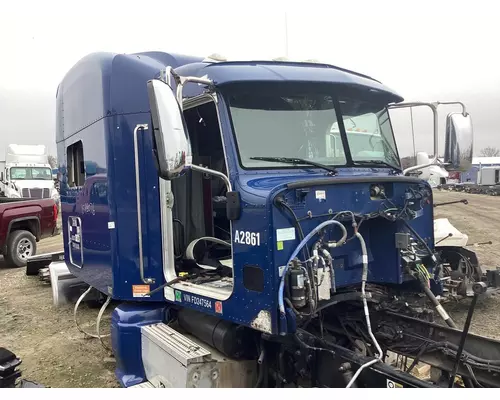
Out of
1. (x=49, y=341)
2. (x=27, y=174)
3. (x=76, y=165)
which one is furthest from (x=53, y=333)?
(x=27, y=174)

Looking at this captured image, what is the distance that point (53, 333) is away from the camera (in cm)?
641

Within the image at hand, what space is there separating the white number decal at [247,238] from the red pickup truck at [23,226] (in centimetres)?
935

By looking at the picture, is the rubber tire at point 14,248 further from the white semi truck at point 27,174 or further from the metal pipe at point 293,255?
the metal pipe at point 293,255

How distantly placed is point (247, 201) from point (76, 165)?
351cm

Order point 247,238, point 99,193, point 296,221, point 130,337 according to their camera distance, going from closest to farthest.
→ point 296,221 < point 247,238 < point 130,337 < point 99,193

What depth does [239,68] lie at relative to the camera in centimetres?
378

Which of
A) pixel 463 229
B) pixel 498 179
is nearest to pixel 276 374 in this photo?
pixel 463 229

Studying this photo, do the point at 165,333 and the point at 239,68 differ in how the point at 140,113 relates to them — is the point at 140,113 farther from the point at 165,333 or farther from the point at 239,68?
the point at 165,333

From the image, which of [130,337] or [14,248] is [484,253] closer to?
[130,337]

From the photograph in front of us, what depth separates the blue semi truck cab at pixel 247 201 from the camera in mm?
3238

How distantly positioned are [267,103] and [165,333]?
2.19m

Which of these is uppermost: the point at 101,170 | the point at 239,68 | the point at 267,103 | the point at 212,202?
the point at 239,68

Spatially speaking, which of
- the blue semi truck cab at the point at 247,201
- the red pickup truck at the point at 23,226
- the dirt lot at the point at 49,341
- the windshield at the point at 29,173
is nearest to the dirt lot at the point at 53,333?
the dirt lot at the point at 49,341

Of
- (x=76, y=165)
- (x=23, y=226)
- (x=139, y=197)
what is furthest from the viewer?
(x=23, y=226)
